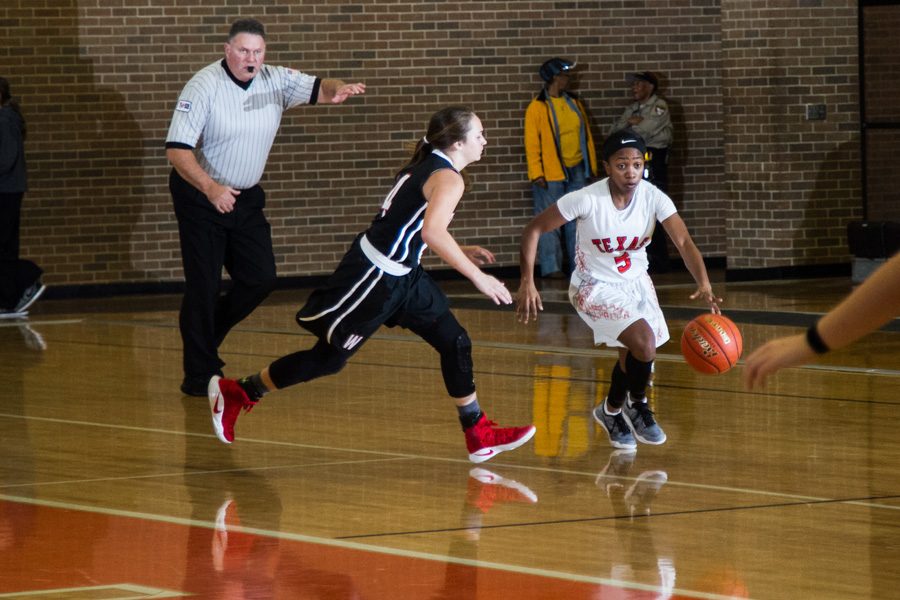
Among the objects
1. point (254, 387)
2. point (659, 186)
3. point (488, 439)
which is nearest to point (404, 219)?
point (488, 439)

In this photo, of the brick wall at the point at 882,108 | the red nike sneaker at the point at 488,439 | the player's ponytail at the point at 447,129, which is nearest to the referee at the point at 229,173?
the player's ponytail at the point at 447,129

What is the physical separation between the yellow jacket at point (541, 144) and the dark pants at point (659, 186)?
3.06 ft

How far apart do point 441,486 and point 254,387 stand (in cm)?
130

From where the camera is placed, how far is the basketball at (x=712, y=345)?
8.37m

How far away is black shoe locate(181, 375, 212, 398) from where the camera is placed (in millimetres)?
10195

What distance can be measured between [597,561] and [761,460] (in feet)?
7.40

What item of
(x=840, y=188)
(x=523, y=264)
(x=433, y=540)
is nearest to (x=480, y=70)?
(x=840, y=188)

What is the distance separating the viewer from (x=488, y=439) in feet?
25.5

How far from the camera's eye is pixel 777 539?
6.11 metres

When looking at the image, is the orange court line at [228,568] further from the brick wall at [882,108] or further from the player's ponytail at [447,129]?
the brick wall at [882,108]

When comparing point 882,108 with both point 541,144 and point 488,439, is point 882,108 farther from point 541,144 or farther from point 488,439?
point 488,439

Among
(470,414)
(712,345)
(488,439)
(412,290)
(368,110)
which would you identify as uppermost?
(368,110)

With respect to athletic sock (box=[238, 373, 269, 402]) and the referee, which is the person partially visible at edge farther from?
athletic sock (box=[238, 373, 269, 402])

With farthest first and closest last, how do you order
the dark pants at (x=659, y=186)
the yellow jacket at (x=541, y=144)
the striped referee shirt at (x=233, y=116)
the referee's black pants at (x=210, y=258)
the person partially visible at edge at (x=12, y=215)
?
the dark pants at (x=659, y=186)
the yellow jacket at (x=541, y=144)
the person partially visible at edge at (x=12, y=215)
the referee's black pants at (x=210, y=258)
the striped referee shirt at (x=233, y=116)
